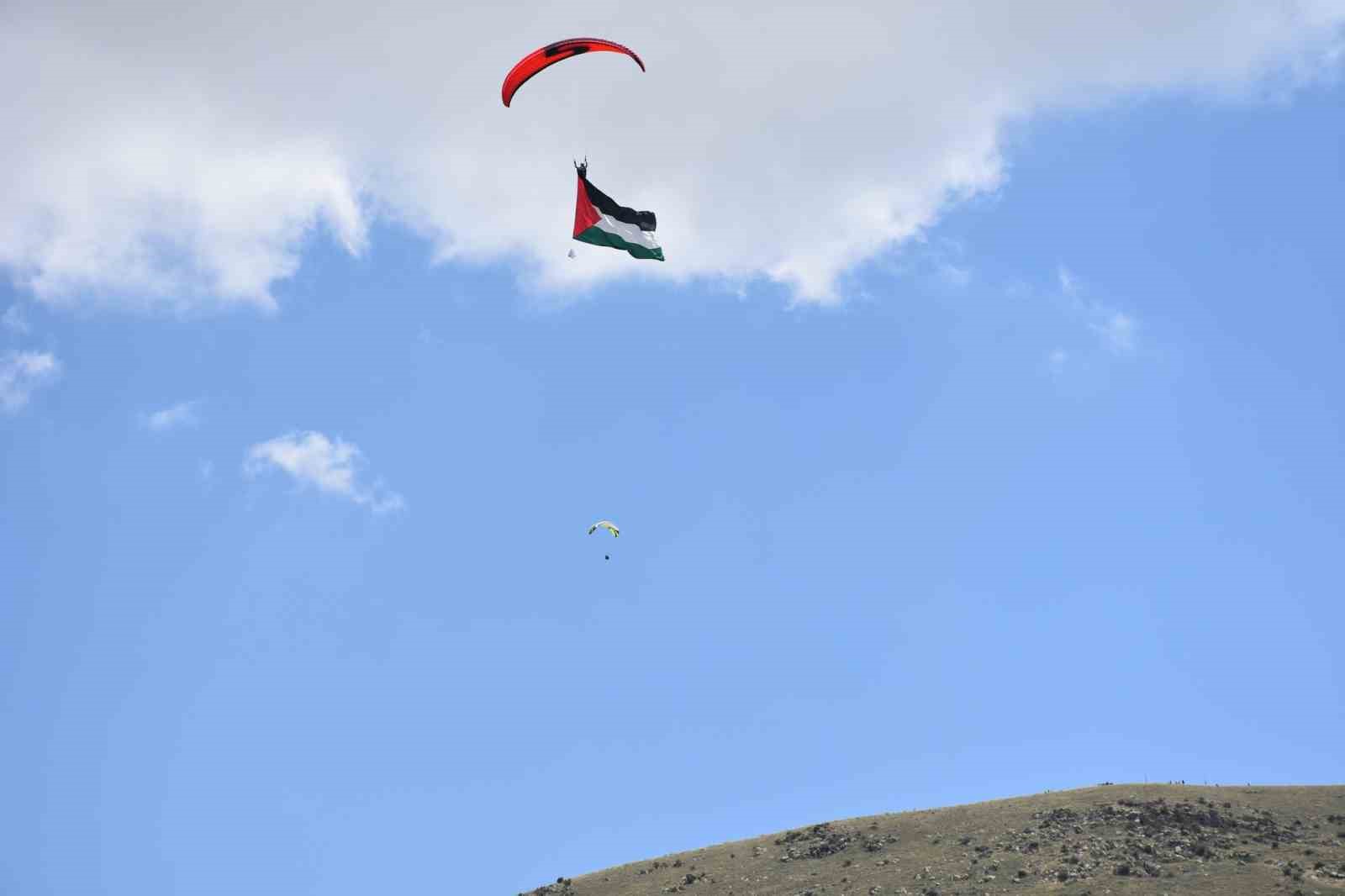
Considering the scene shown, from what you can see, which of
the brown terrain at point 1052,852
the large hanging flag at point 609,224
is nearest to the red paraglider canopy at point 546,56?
the large hanging flag at point 609,224

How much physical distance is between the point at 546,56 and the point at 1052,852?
45552 mm

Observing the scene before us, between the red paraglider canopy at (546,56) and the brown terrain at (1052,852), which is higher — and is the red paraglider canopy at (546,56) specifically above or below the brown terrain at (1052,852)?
above

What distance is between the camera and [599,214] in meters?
61.7

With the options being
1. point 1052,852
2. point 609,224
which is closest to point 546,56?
point 609,224

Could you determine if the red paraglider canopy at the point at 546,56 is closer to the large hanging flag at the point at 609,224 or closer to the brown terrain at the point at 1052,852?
the large hanging flag at the point at 609,224

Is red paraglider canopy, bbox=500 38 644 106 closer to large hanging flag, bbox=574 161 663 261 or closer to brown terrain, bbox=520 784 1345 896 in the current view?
large hanging flag, bbox=574 161 663 261

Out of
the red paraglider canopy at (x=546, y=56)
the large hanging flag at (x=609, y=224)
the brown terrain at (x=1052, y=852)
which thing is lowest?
the brown terrain at (x=1052, y=852)

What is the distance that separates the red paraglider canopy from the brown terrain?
1628 inches

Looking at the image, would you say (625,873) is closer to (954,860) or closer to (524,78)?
(954,860)

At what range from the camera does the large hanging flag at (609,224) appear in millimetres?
61344

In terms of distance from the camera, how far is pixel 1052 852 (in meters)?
59.3

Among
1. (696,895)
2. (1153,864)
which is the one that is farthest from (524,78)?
(1153,864)

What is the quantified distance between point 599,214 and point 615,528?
18689mm

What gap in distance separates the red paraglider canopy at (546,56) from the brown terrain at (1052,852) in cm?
4135
